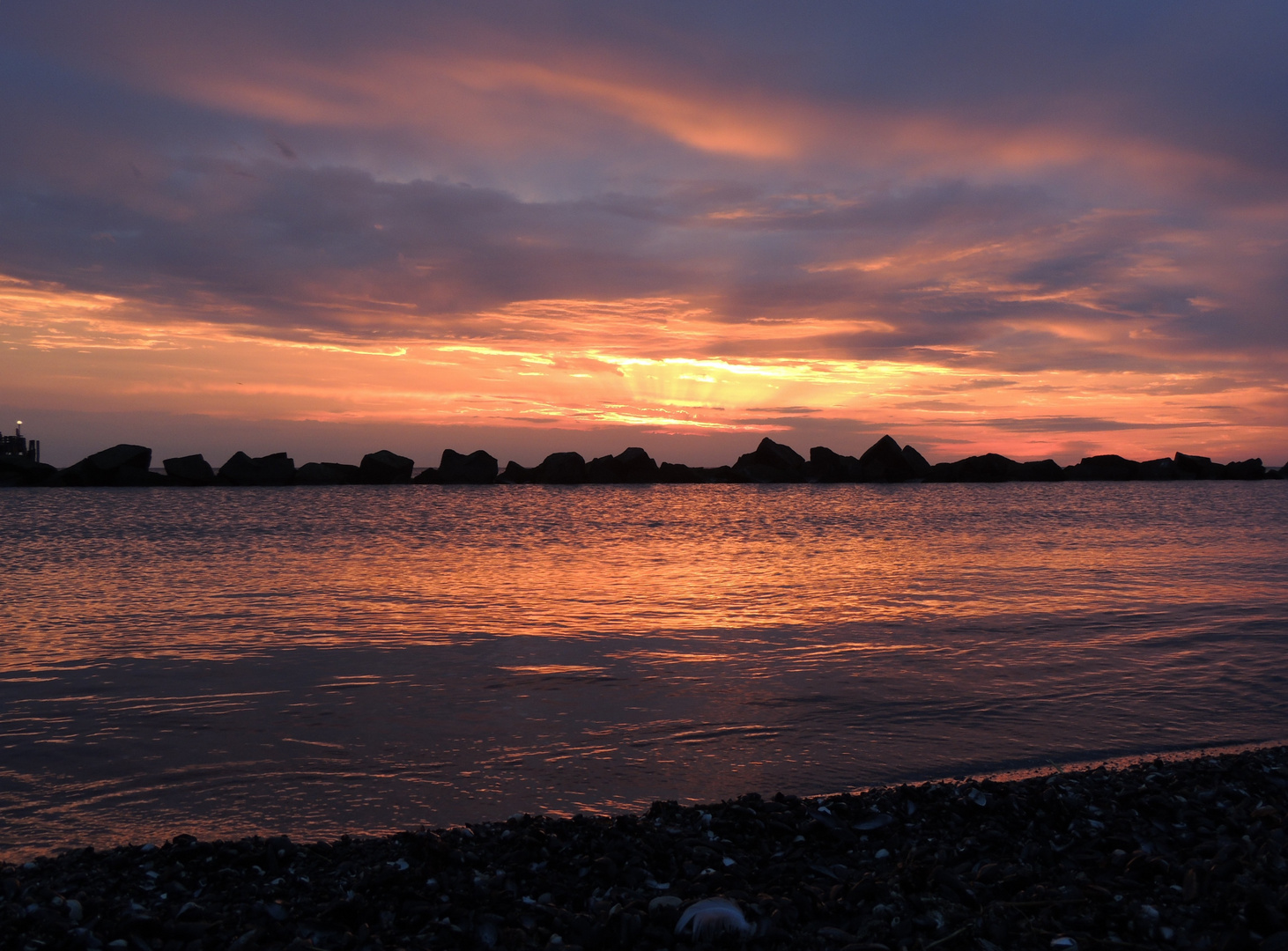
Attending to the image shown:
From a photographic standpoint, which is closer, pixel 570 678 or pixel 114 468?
pixel 570 678

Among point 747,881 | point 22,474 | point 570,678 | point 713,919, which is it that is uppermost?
point 22,474

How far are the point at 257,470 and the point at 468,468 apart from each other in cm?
1780

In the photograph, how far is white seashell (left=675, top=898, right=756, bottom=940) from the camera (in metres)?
3.59

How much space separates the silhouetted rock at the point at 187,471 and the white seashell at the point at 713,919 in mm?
70568

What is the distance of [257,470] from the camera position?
6781 cm

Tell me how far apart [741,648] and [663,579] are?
7055 millimetres

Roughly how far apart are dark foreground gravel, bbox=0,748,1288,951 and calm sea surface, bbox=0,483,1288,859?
2.52 feet

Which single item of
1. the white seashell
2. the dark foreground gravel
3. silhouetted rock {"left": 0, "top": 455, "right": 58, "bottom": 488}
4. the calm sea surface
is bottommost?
the calm sea surface

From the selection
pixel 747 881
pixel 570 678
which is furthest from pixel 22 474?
pixel 747 881

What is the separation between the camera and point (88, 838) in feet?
16.8

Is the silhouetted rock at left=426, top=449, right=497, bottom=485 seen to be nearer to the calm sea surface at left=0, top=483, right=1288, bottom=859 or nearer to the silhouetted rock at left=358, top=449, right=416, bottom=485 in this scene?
the silhouetted rock at left=358, top=449, right=416, bottom=485

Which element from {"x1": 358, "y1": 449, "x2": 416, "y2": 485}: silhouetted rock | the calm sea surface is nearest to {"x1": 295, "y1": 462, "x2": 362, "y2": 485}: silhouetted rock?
{"x1": 358, "y1": 449, "x2": 416, "y2": 485}: silhouetted rock

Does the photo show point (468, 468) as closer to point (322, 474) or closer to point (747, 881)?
point (322, 474)

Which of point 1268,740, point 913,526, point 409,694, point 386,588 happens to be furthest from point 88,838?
point 913,526
